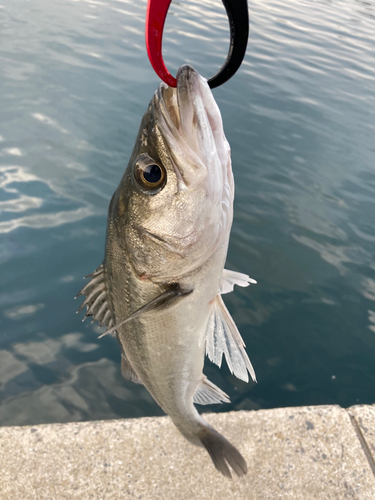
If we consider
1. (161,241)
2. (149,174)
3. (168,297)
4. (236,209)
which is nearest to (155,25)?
(149,174)

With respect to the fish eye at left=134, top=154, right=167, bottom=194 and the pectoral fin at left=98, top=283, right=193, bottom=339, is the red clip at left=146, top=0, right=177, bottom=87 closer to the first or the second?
the fish eye at left=134, top=154, right=167, bottom=194

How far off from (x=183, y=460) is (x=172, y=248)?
1.66 metres

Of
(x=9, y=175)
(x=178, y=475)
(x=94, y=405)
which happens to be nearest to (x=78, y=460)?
(x=178, y=475)

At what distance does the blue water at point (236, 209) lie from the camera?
442 centimetres

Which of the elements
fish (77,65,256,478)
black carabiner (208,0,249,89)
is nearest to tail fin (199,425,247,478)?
fish (77,65,256,478)

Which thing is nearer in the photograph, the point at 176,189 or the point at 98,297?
the point at 176,189

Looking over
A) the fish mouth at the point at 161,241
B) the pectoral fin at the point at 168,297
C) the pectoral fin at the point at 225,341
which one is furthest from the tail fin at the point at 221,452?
the fish mouth at the point at 161,241

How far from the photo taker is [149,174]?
1.74 m

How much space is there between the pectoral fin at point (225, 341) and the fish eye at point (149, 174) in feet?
2.34

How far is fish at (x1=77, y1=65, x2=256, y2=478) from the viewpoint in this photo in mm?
1641

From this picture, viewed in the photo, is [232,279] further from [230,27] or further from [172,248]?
[230,27]

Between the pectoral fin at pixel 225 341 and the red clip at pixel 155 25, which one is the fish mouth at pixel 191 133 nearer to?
the red clip at pixel 155 25

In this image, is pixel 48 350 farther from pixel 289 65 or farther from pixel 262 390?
pixel 289 65

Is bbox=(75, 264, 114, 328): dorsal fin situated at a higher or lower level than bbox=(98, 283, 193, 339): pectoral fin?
lower
